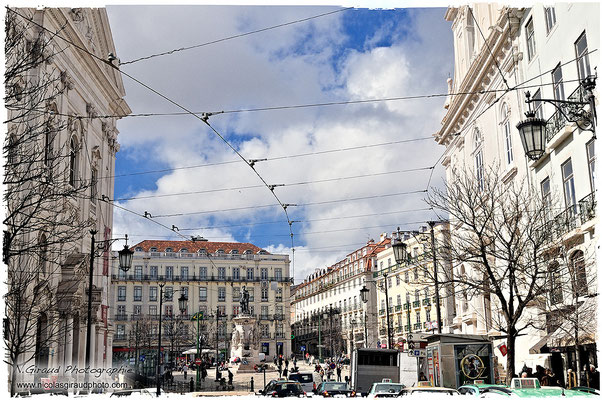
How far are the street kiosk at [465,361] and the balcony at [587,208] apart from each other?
17.8 feet

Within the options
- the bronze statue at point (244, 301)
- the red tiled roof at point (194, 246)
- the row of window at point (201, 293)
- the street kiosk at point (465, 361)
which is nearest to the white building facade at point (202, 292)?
the row of window at point (201, 293)

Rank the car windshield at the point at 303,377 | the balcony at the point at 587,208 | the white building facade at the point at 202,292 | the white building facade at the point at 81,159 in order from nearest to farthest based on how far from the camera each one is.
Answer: the balcony at the point at 587,208, the white building facade at the point at 81,159, the car windshield at the point at 303,377, the white building facade at the point at 202,292

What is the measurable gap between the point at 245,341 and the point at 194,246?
41.4 metres

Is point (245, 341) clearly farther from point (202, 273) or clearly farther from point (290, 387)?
point (290, 387)

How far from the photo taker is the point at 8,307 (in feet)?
54.2

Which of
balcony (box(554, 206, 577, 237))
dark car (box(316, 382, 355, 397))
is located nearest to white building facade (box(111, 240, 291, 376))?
dark car (box(316, 382, 355, 397))

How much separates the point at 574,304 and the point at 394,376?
14507 mm

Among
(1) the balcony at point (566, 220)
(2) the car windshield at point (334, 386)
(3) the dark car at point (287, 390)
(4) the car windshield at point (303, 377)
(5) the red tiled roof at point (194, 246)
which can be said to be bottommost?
(4) the car windshield at point (303, 377)

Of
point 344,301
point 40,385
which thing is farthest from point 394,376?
point 344,301

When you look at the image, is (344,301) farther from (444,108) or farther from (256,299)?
(444,108)

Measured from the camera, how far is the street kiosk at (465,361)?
2241cm

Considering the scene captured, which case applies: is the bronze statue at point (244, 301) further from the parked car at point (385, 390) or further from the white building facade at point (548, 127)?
the parked car at point (385, 390)

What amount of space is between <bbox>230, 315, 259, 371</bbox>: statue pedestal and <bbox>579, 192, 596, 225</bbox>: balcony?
151ft

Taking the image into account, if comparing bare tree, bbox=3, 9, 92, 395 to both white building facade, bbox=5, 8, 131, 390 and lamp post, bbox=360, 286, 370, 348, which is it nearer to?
white building facade, bbox=5, 8, 131, 390
